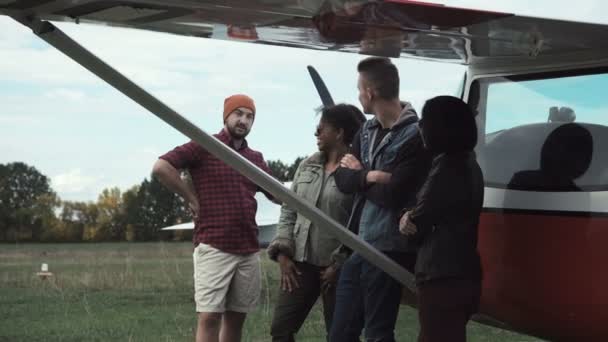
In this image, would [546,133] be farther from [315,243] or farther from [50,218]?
[50,218]

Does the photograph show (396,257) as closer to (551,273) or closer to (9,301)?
(551,273)

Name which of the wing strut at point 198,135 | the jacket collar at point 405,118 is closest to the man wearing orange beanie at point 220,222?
the wing strut at point 198,135

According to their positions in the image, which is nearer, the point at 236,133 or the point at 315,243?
the point at 315,243

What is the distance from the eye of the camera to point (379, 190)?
15.1 ft

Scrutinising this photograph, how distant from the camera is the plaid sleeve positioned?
5.61 m

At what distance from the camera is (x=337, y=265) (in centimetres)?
517

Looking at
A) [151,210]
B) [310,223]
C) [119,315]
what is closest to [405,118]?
[310,223]

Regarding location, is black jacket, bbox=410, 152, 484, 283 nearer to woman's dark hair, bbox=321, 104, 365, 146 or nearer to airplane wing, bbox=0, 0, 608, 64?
airplane wing, bbox=0, 0, 608, 64

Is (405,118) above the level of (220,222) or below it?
above

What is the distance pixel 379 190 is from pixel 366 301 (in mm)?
506

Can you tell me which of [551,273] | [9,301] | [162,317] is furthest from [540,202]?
[9,301]

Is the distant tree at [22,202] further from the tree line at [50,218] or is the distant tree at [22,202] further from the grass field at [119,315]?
the grass field at [119,315]

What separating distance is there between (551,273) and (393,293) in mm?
751

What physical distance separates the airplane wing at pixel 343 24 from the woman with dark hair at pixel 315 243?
0.44 meters
